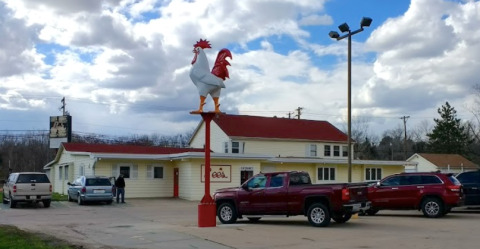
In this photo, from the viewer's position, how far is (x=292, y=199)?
16.7m

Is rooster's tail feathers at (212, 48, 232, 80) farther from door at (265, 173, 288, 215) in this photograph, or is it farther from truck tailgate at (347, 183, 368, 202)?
truck tailgate at (347, 183, 368, 202)

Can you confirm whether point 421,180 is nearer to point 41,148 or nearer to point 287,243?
point 287,243

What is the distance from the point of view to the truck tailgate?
52.8ft

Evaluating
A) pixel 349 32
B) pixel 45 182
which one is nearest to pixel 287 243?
pixel 349 32

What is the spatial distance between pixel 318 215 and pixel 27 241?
8316mm

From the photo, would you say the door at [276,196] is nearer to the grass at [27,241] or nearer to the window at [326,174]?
the grass at [27,241]

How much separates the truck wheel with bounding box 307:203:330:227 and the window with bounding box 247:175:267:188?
1925mm

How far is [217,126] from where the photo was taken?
153 ft

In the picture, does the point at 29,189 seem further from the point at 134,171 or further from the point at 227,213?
the point at 227,213

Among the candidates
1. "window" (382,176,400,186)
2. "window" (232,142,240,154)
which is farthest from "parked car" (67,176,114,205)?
"window" (232,142,240,154)

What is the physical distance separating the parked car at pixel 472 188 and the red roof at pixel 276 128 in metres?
25.1

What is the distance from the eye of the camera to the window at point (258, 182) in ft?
57.5

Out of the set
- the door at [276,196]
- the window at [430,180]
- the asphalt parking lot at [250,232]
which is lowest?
the asphalt parking lot at [250,232]

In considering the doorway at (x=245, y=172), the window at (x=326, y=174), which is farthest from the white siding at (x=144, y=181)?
the window at (x=326, y=174)
